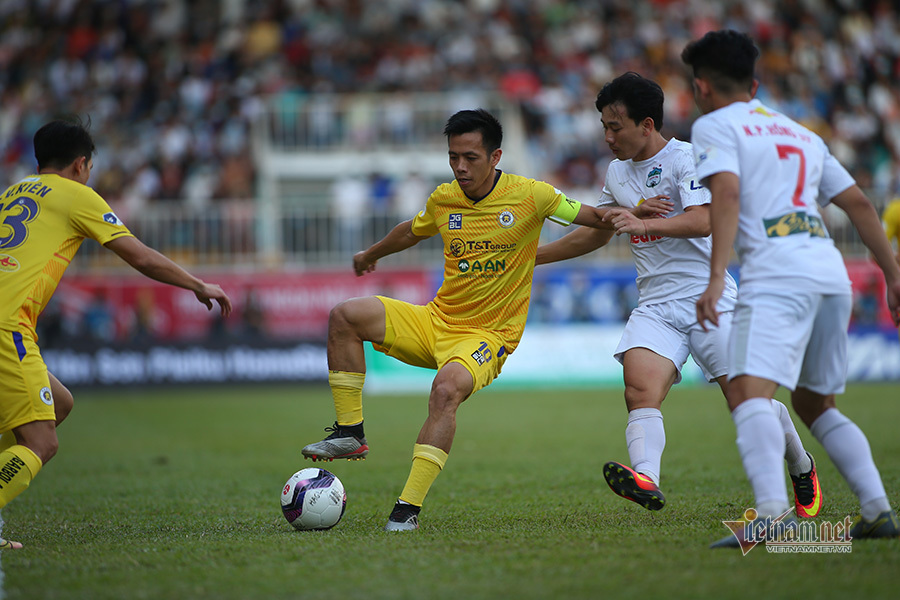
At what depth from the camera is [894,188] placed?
21.5 metres

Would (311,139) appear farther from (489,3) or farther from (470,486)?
(470,486)

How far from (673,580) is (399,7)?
83.3ft

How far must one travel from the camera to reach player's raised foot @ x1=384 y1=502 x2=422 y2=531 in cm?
563

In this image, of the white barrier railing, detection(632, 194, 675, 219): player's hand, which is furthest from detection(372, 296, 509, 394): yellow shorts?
the white barrier railing

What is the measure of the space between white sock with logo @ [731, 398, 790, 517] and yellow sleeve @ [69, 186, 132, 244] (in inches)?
142

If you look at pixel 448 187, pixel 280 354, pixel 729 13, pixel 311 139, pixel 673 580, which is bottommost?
pixel 280 354

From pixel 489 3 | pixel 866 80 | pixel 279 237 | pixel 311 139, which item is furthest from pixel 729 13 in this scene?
pixel 279 237

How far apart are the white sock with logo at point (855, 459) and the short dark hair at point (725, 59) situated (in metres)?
1.72

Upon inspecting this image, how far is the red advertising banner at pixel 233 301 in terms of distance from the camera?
2102cm

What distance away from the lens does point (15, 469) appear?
5332 mm

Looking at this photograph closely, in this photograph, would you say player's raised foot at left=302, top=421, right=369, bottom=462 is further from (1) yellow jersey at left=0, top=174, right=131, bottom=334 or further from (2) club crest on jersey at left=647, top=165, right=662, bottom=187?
(2) club crest on jersey at left=647, top=165, right=662, bottom=187

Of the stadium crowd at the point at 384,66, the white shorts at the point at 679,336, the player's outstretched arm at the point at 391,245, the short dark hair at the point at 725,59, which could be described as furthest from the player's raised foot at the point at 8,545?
the stadium crowd at the point at 384,66

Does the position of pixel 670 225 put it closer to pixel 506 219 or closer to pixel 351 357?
pixel 506 219

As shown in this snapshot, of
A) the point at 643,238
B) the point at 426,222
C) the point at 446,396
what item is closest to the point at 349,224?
the point at 426,222
